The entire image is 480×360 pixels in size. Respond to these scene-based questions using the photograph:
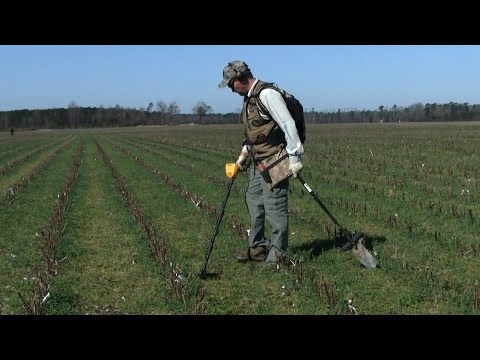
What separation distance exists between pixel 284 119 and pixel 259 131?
0.51 m

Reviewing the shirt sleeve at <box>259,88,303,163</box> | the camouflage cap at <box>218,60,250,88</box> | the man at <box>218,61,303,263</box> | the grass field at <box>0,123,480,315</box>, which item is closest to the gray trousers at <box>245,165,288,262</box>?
Result: the man at <box>218,61,303,263</box>

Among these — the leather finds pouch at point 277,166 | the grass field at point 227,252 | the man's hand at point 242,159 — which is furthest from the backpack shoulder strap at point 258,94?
the grass field at point 227,252

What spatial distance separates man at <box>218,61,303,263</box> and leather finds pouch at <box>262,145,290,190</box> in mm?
48

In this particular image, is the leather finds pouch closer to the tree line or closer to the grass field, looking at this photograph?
the grass field

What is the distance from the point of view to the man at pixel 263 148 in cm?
522

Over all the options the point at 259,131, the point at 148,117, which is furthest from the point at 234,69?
the point at 148,117

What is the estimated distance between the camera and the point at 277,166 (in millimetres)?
5582

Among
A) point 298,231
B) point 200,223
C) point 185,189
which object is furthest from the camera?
point 185,189

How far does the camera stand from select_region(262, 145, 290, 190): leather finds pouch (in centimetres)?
557

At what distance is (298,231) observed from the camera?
784 cm

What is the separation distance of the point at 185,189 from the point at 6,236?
5.16m

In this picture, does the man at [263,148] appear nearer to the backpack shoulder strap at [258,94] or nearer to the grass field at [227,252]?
the backpack shoulder strap at [258,94]
